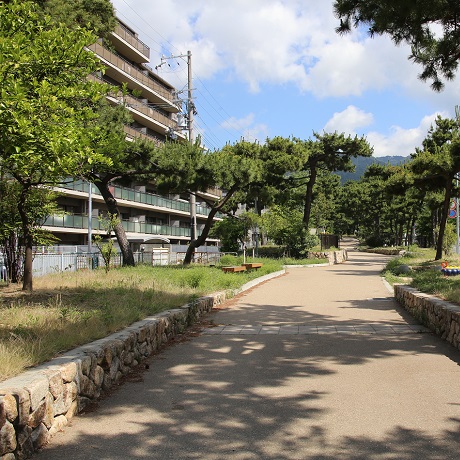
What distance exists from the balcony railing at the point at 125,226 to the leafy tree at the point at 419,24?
15398mm

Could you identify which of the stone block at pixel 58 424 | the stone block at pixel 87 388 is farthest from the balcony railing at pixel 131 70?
the stone block at pixel 58 424

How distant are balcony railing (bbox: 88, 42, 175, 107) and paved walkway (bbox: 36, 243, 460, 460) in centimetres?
2978

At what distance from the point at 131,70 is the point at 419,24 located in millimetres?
36543

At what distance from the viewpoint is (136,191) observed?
4081 cm

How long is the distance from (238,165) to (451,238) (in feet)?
57.0

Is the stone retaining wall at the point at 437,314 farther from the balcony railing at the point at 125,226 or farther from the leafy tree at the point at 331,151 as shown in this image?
the leafy tree at the point at 331,151

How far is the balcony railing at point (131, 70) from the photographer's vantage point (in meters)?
36.9

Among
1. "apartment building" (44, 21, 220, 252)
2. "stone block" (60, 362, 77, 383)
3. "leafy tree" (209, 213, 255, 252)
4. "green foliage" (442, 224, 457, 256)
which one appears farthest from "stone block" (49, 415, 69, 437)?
"leafy tree" (209, 213, 255, 252)

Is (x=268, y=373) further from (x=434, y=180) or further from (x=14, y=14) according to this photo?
(x=434, y=180)

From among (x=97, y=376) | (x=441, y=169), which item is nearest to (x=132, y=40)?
(x=441, y=169)

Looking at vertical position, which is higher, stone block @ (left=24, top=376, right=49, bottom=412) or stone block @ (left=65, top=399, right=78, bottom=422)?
stone block @ (left=24, top=376, right=49, bottom=412)

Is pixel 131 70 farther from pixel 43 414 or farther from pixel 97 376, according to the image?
pixel 43 414

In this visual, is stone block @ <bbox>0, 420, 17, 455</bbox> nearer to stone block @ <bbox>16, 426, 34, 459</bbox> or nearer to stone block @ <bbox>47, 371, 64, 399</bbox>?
stone block @ <bbox>16, 426, 34, 459</bbox>

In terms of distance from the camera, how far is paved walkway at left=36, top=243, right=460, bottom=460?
13.0 ft
